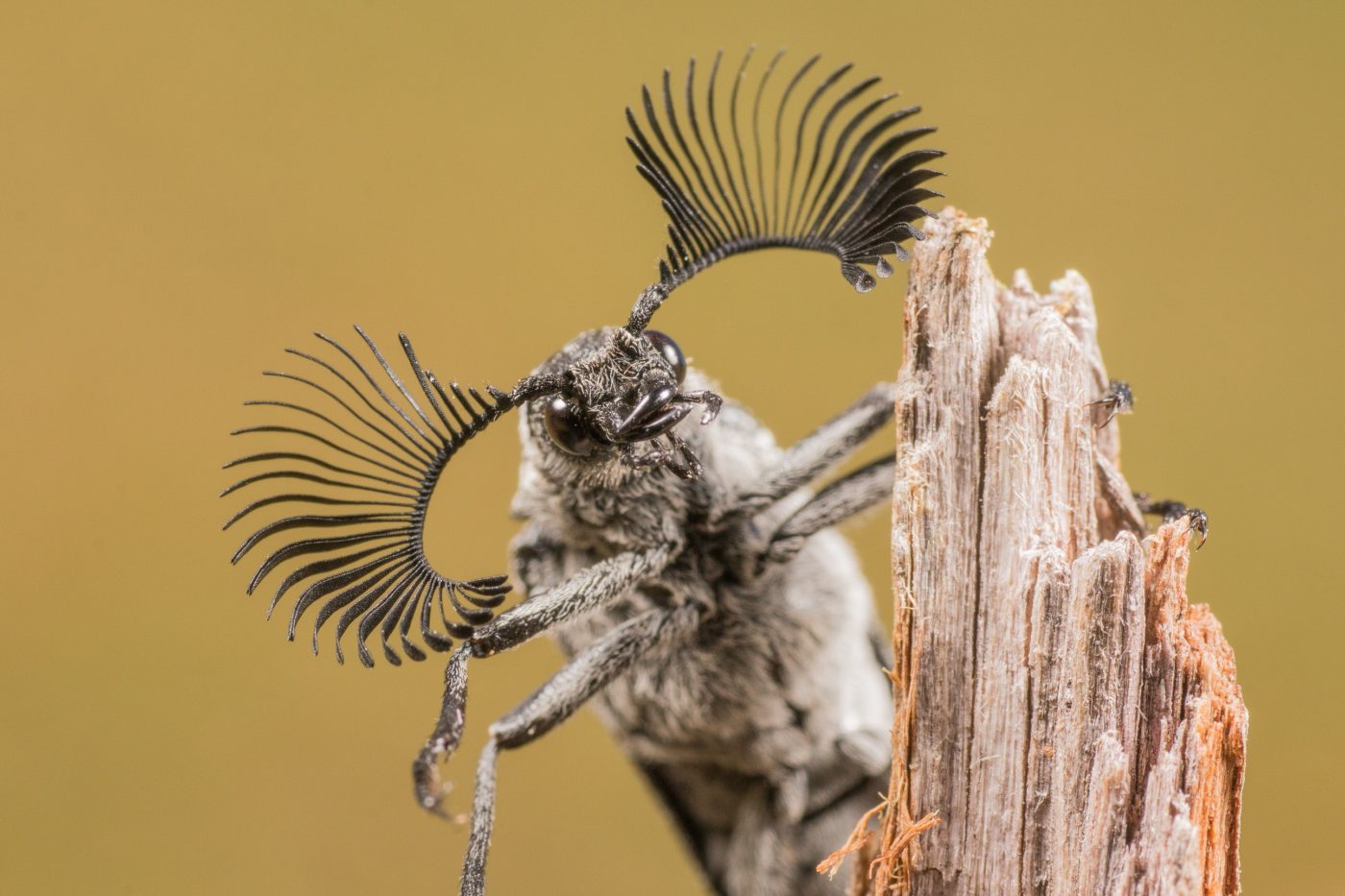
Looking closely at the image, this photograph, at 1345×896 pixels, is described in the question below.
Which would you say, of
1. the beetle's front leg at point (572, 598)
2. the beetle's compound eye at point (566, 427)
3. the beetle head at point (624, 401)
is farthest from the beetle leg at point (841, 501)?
the beetle's compound eye at point (566, 427)

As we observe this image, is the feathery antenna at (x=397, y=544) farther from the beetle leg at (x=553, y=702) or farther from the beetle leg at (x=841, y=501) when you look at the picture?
the beetle leg at (x=841, y=501)

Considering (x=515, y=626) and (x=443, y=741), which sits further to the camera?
(x=515, y=626)

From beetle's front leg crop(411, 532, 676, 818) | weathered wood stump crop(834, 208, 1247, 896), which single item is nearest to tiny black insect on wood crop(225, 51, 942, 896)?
beetle's front leg crop(411, 532, 676, 818)

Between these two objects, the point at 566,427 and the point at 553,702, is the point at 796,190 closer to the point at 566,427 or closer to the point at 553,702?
the point at 566,427

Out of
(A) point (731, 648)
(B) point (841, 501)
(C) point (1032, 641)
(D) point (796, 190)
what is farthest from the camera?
(A) point (731, 648)

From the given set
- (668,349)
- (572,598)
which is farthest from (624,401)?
(572,598)

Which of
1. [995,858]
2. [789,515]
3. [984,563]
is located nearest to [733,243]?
[789,515]

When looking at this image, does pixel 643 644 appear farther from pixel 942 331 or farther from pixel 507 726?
pixel 942 331
